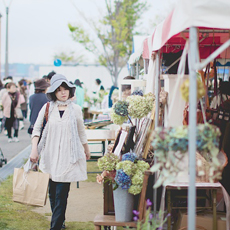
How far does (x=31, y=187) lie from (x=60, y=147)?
0.63 m

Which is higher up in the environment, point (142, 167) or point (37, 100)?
point (37, 100)

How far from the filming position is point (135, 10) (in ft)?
81.5

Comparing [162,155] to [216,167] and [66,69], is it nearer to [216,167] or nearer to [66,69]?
[216,167]

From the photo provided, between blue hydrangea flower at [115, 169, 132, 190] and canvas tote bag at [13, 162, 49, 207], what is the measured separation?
114 cm

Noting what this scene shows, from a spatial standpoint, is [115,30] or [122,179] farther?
[115,30]

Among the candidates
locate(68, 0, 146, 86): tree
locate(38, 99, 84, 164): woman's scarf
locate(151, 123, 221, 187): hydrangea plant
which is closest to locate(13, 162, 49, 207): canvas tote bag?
locate(38, 99, 84, 164): woman's scarf

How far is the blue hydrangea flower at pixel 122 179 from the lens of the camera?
4.40 metres

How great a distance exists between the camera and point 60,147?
5.21 meters

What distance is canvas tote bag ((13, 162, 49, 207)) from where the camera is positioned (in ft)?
17.3

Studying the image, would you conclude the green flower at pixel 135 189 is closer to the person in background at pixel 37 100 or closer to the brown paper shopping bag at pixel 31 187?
the brown paper shopping bag at pixel 31 187

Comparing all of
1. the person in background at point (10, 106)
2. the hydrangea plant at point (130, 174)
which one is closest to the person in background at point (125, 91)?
the hydrangea plant at point (130, 174)

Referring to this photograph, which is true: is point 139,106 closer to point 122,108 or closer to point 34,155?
point 122,108

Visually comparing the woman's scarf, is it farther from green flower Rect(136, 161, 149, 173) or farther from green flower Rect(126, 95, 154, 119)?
green flower Rect(136, 161, 149, 173)

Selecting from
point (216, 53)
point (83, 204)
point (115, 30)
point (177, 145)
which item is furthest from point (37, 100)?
point (115, 30)
